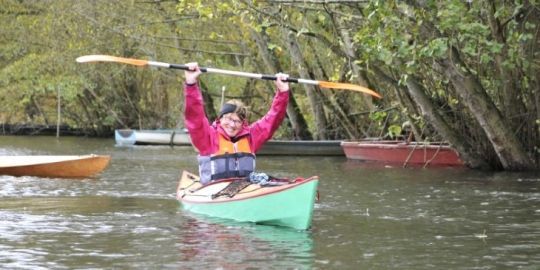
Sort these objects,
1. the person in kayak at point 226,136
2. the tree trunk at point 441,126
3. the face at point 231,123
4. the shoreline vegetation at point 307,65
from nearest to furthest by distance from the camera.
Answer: the person in kayak at point 226,136, the face at point 231,123, the shoreline vegetation at point 307,65, the tree trunk at point 441,126

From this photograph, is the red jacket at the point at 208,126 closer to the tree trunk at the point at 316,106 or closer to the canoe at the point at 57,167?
the canoe at the point at 57,167

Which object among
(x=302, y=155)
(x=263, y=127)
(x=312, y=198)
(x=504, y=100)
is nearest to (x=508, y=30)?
(x=504, y=100)

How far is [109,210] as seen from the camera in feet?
40.6

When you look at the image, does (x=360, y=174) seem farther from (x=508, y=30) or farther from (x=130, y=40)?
(x=130, y=40)

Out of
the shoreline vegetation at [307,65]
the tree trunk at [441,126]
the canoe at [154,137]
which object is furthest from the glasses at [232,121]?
the canoe at [154,137]

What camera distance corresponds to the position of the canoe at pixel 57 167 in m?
17.4

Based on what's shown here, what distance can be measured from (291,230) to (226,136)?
150 cm

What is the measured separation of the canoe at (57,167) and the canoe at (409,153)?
6494 millimetres

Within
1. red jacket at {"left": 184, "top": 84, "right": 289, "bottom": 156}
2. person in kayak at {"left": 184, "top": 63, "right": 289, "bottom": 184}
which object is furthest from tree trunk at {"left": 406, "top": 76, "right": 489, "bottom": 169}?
person in kayak at {"left": 184, "top": 63, "right": 289, "bottom": 184}

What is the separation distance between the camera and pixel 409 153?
20938mm

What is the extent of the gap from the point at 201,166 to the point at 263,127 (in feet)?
2.72

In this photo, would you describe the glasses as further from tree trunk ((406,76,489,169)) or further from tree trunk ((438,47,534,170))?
tree trunk ((406,76,489,169))

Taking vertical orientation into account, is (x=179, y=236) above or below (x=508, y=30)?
below

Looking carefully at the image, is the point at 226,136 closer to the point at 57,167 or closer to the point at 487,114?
the point at 487,114
